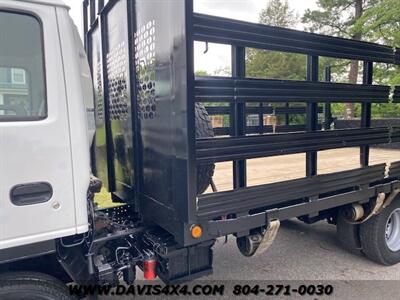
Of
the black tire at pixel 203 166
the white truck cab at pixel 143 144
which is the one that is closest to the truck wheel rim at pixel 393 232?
the white truck cab at pixel 143 144

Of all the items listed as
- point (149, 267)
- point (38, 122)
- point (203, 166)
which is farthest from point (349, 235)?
point (38, 122)

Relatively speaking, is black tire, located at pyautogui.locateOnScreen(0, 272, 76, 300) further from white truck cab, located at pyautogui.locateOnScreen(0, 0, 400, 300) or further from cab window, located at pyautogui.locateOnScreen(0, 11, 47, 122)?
cab window, located at pyautogui.locateOnScreen(0, 11, 47, 122)

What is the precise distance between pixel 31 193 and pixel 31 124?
347 mm

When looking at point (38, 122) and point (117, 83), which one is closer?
point (38, 122)

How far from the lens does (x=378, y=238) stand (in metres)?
3.63

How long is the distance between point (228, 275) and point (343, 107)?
11.4 m

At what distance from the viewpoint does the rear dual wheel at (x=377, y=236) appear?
11.9 ft

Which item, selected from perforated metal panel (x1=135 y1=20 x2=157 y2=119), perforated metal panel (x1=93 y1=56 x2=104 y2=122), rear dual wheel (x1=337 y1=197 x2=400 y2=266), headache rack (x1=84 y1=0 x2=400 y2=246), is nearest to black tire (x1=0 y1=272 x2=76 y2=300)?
headache rack (x1=84 y1=0 x2=400 y2=246)

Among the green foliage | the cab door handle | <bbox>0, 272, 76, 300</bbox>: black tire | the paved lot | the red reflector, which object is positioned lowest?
the paved lot

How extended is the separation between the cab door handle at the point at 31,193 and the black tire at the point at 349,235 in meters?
2.98

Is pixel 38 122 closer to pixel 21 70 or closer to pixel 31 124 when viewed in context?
pixel 31 124

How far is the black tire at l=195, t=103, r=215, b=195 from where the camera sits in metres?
2.36

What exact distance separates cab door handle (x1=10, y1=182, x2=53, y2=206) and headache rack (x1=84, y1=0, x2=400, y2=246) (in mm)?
671

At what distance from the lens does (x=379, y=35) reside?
560 inches
